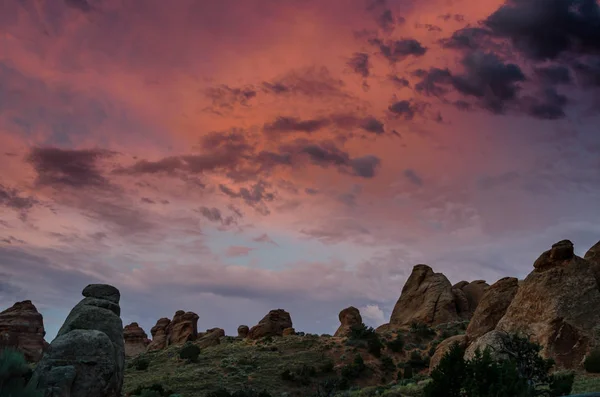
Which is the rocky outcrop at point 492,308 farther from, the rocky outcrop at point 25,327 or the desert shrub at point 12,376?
the rocky outcrop at point 25,327

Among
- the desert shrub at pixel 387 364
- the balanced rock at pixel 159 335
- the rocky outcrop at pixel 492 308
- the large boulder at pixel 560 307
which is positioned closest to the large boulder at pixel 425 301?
the desert shrub at pixel 387 364

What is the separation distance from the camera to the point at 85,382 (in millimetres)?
20703

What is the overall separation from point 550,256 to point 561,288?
3.18 m

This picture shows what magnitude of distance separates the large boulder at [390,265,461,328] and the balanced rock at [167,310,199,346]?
3373cm

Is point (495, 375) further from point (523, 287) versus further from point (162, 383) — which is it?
point (162, 383)

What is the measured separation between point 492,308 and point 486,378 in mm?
22553

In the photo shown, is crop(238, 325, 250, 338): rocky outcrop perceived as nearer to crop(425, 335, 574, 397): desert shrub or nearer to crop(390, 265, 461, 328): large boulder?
crop(390, 265, 461, 328): large boulder

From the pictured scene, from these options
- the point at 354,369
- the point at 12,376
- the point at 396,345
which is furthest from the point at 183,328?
the point at 12,376

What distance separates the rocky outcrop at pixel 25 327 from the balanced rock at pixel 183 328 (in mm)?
28418

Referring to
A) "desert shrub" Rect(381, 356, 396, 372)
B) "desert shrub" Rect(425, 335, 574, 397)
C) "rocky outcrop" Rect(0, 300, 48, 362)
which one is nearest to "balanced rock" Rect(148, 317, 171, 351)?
"rocky outcrop" Rect(0, 300, 48, 362)

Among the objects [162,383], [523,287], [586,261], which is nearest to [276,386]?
[162,383]

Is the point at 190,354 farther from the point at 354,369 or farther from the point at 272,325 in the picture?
the point at 354,369

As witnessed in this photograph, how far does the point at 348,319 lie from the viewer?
78250 mm

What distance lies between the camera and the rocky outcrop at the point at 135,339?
9090 centimetres
